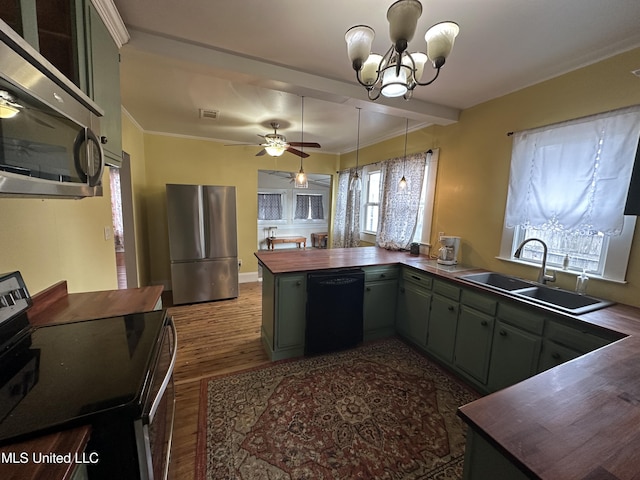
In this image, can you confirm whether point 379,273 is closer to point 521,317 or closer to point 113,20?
Answer: point 521,317

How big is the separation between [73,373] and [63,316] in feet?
2.15

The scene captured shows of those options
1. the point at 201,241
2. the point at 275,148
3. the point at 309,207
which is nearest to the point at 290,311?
the point at 275,148

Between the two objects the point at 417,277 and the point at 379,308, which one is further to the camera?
the point at 379,308

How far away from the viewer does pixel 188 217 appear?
12.0 ft

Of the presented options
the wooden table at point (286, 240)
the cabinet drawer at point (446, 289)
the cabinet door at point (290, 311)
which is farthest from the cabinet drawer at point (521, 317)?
the wooden table at point (286, 240)

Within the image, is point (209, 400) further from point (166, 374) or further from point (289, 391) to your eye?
point (166, 374)

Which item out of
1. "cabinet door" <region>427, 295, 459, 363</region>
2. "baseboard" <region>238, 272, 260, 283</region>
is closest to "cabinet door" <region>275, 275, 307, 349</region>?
"cabinet door" <region>427, 295, 459, 363</region>

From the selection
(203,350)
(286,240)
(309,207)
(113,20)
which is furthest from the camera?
(309,207)

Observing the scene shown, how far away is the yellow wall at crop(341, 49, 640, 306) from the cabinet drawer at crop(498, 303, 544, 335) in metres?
0.59

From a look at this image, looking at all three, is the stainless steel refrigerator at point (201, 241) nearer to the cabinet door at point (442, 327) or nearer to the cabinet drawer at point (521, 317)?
the cabinet door at point (442, 327)

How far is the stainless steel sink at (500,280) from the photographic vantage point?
2.24 meters

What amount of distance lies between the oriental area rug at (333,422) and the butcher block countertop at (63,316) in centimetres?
95

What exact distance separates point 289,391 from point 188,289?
242cm

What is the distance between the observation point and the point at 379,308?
2.84 m
